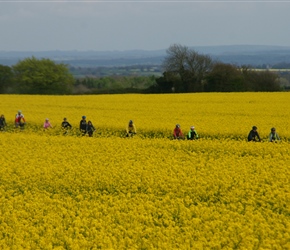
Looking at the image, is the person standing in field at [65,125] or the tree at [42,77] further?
the tree at [42,77]

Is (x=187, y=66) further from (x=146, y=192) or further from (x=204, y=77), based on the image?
(x=146, y=192)

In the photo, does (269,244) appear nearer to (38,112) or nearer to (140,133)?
(140,133)

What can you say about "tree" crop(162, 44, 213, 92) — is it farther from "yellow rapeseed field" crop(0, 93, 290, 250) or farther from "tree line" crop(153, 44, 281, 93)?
"yellow rapeseed field" crop(0, 93, 290, 250)

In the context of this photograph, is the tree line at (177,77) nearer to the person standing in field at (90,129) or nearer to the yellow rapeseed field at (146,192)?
the yellow rapeseed field at (146,192)

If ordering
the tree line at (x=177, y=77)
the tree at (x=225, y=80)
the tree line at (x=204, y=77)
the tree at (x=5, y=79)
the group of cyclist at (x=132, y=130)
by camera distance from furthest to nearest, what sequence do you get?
1. the tree at (x=5, y=79)
2. the tree line at (x=177, y=77)
3. the tree line at (x=204, y=77)
4. the tree at (x=225, y=80)
5. the group of cyclist at (x=132, y=130)

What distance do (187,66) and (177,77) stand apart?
3910mm

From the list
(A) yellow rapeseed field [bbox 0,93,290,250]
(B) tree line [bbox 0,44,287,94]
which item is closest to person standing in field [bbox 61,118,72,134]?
(A) yellow rapeseed field [bbox 0,93,290,250]

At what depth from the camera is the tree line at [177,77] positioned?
2316 inches

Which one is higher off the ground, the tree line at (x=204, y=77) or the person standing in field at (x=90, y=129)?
the tree line at (x=204, y=77)

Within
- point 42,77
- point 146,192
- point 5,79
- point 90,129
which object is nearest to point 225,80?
point 42,77

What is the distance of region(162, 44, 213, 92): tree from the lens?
6128cm

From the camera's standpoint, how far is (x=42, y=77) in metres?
66.9

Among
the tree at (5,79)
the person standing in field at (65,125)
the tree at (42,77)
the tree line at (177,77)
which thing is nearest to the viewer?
the person standing in field at (65,125)

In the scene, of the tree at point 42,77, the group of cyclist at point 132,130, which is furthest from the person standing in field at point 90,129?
the tree at point 42,77
